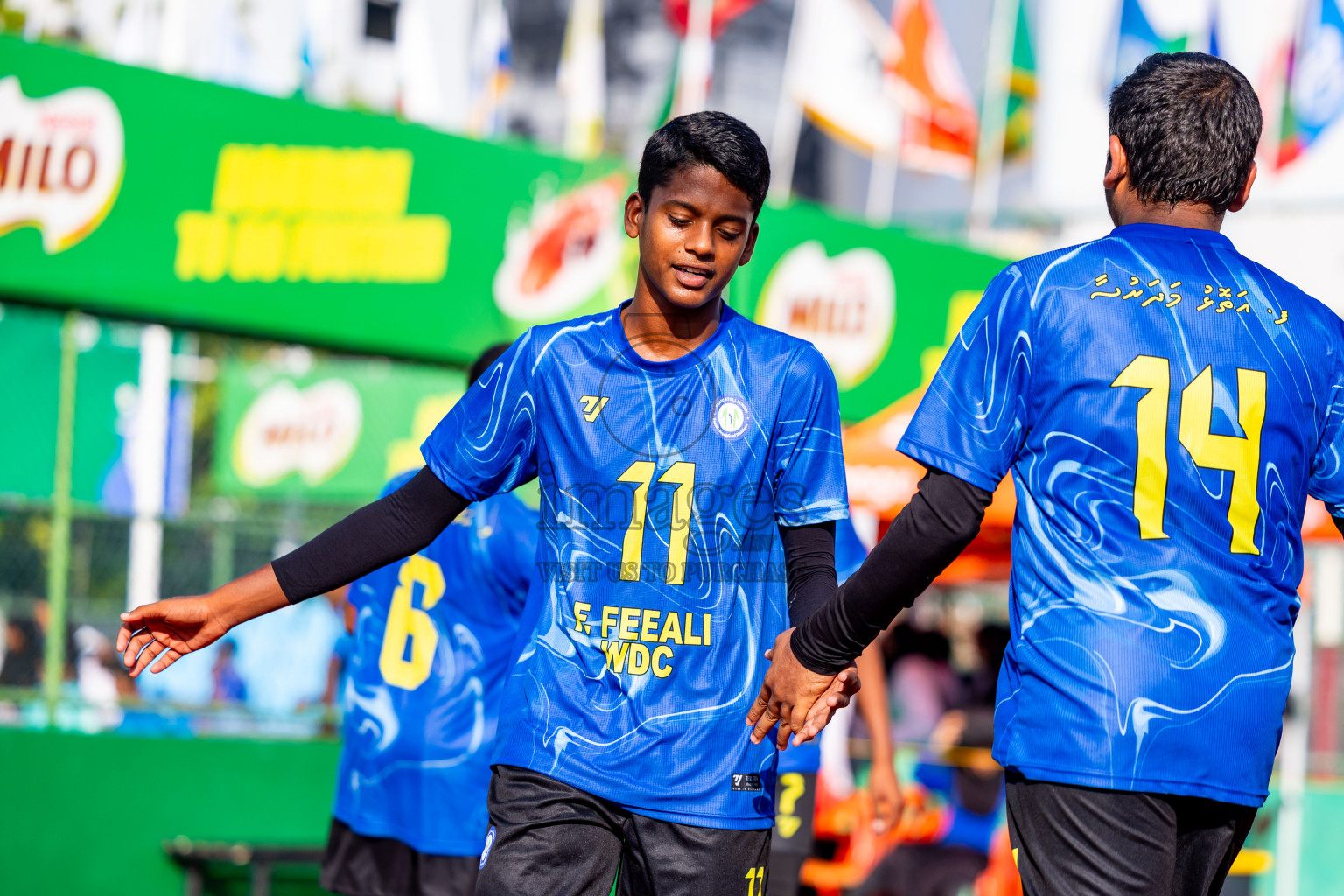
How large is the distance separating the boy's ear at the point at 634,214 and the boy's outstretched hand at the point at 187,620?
1027mm

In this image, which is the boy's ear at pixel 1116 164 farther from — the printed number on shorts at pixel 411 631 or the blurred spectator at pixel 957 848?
the blurred spectator at pixel 957 848

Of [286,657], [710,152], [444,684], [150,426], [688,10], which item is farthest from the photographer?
[688,10]

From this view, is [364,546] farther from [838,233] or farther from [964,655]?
[964,655]

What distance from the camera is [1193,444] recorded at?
2531 millimetres

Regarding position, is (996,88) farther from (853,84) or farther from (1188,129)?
(1188,129)

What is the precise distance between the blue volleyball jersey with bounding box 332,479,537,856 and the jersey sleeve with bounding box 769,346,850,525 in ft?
4.87

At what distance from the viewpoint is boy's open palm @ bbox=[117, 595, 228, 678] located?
3.06m

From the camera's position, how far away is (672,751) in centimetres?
288

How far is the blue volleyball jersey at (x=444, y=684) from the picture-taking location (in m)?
4.49

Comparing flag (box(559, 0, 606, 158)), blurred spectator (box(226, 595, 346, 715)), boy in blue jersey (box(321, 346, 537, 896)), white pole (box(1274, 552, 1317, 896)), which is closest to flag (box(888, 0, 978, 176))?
flag (box(559, 0, 606, 158))

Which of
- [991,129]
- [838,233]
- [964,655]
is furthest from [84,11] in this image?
[964,655]

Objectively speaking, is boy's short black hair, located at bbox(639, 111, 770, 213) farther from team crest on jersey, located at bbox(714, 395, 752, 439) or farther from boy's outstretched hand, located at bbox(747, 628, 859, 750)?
boy's outstretched hand, located at bbox(747, 628, 859, 750)

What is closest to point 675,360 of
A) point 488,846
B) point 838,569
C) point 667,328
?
point 667,328

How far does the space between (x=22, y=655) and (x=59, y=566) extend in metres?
0.61
